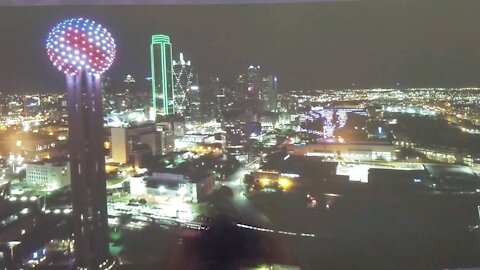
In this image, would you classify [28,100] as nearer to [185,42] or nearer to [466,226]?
[185,42]

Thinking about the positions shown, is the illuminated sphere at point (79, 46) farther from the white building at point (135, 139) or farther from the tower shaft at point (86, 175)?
the white building at point (135, 139)

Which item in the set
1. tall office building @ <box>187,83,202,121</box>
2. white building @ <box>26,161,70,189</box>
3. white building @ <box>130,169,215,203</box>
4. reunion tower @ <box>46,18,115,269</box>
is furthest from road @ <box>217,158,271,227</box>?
white building @ <box>26,161,70,189</box>

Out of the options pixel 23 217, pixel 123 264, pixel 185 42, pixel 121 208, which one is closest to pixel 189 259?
pixel 123 264

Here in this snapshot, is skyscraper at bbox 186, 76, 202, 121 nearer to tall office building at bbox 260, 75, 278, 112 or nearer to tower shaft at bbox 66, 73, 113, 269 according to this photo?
tall office building at bbox 260, 75, 278, 112

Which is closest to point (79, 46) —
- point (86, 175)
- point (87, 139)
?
point (87, 139)

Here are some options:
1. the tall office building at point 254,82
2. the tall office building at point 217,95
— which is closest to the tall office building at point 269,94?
the tall office building at point 254,82
